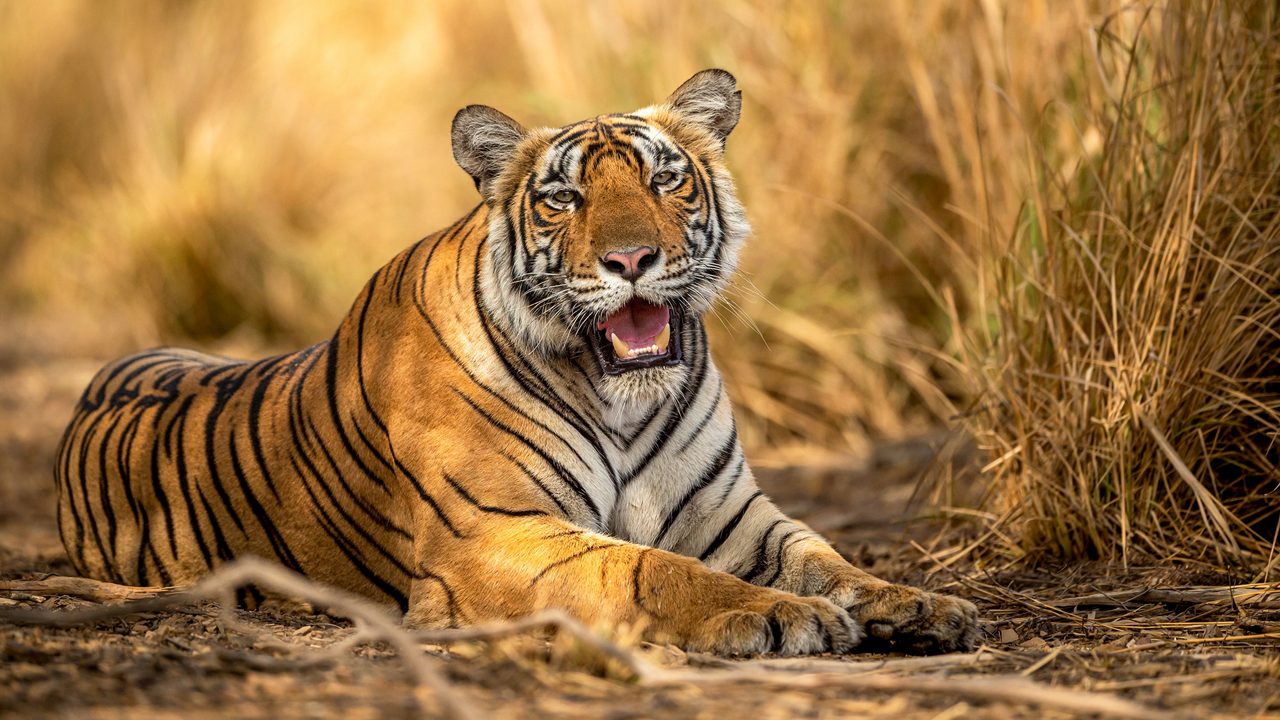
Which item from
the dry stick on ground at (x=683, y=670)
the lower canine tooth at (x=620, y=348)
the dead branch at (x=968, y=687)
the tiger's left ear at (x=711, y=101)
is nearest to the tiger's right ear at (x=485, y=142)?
the tiger's left ear at (x=711, y=101)

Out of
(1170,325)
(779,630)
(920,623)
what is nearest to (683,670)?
(779,630)

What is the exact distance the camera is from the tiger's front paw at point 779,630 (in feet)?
9.09

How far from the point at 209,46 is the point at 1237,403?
25.4ft

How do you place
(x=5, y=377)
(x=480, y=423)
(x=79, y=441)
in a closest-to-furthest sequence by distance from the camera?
(x=480, y=423) < (x=79, y=441) < (x=5, y=377)

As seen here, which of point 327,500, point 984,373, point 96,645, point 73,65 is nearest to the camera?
point 96,645

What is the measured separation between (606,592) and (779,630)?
410mm

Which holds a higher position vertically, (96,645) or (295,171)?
(295,171)

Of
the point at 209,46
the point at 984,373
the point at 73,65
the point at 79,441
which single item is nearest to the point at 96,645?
the point at 79,441

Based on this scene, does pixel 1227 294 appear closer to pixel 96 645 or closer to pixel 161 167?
pixel 96 645

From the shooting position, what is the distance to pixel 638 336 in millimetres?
3283

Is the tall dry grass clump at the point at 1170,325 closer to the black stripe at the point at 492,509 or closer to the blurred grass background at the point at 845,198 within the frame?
the blurred grass background at the point at 845,198

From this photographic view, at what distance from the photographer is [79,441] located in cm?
427

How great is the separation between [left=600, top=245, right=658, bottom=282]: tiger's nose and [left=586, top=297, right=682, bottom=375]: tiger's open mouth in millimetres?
126

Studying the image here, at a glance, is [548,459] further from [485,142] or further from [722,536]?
[485,142]
